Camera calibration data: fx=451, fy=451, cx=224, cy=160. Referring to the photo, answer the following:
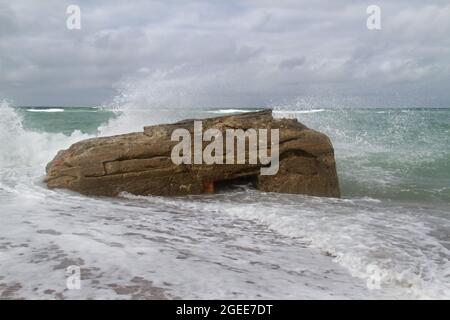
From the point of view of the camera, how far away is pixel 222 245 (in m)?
4.41

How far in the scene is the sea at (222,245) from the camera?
10.5 ft

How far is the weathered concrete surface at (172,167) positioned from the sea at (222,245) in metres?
0.28

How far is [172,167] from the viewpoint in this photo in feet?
24.5

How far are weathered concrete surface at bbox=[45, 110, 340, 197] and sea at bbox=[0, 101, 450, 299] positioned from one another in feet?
0.91

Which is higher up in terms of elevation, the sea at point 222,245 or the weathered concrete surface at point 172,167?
the weathered concrete surface at point 172,167

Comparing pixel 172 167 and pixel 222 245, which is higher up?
pixel 172 167

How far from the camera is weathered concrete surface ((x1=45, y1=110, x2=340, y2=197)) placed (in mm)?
7277

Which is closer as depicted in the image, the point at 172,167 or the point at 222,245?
the point at 222,245

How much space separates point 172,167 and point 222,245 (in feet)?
10.7

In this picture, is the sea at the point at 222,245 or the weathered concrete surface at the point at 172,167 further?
the weathered concrete surface at the point at 172,167

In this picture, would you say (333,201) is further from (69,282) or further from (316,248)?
(69,282)

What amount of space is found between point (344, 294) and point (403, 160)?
11.7m

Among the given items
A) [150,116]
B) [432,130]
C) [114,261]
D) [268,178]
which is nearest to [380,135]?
[432,130]

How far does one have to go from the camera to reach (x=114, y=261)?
141 inches
